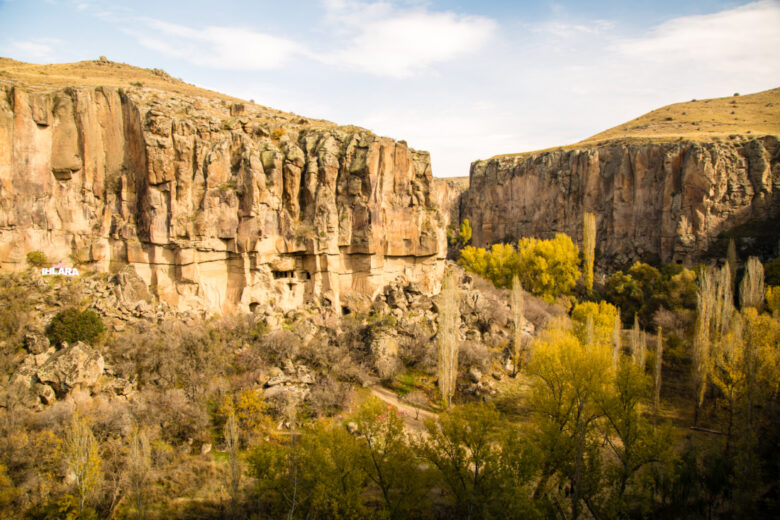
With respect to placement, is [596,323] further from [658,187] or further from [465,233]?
[465,233]

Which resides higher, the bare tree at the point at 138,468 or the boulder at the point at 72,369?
the boulder at the point at 72,369

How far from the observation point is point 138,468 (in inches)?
548

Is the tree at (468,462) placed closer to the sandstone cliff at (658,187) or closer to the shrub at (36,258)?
the shrub at (36,258)

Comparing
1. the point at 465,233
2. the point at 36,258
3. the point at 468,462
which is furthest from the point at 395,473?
the point at 465,233

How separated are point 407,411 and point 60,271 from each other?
685 inches

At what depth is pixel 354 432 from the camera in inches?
726

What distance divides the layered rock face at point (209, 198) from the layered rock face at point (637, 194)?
1329 inches

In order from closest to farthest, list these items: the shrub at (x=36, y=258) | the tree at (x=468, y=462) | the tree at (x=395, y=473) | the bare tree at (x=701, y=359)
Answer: the tree at (x=468, y=462) < the tree at (x=395, y=473) < the shrub at (x=36, y=258) < the bare tree at (x=701, y=359)

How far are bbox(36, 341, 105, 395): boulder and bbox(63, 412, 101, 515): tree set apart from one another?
10.5ft

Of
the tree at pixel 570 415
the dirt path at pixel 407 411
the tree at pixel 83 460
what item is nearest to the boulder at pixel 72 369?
the tree at pixel 83 460

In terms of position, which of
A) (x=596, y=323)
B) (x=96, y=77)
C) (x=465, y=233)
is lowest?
(x=596, y=323)

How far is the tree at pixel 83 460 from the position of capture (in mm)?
13453

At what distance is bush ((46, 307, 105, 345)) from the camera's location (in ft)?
60.1

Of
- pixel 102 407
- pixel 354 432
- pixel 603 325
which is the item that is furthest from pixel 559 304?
pixel 102 407
